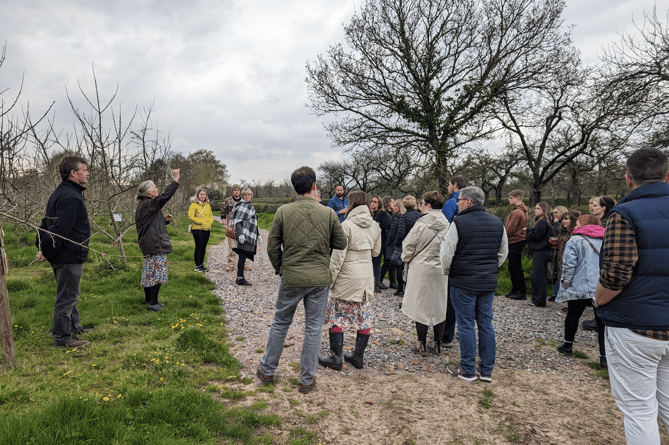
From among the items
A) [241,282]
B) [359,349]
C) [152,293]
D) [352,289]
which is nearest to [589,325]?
[359,349]

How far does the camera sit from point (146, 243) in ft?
18.9

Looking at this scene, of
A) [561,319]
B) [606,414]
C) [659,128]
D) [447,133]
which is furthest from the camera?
[447,133]

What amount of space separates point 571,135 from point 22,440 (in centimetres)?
1930

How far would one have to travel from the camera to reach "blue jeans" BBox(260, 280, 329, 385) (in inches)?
143

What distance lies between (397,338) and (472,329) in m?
1.59

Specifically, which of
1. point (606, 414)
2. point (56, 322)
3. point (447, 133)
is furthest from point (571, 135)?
point (56, 322)

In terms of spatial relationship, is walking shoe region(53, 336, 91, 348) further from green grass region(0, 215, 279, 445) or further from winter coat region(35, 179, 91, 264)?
winter coat region(35, 179, 91, 264)

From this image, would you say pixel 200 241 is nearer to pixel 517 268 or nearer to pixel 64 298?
pixel 64 298

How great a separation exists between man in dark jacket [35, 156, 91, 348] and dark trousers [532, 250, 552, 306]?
26.5ft

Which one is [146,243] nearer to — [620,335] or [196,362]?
[196,362]

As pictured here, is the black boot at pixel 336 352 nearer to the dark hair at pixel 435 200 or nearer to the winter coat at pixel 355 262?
the winter coat at pixel 355 262

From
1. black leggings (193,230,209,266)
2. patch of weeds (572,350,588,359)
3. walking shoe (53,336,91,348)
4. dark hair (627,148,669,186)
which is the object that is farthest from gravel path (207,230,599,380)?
dark hair (627,148,669,186)

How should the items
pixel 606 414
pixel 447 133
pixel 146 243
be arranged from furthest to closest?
pixel 447 133
pixel 146 243
pixel 606 414

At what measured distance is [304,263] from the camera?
140 inches
